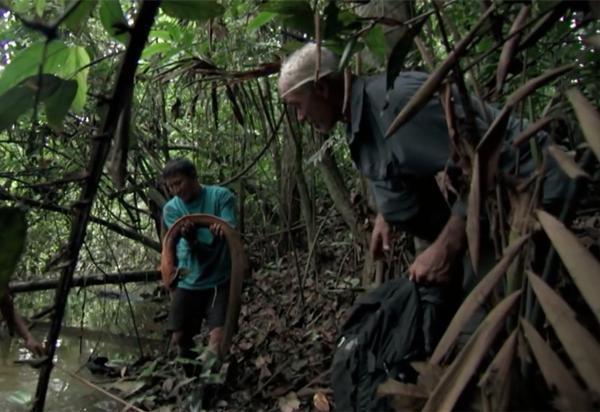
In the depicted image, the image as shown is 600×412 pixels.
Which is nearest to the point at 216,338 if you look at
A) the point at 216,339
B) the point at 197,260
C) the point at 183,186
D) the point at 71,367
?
the point at 216,339

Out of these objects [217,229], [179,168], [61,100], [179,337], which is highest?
[61,100]

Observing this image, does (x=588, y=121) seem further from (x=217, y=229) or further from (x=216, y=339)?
(x=216, y=339)

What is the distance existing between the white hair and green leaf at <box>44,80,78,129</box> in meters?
1.34

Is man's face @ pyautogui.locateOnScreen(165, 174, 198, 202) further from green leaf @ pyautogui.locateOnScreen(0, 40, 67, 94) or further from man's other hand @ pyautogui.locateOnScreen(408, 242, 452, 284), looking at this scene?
green leaf @ pyautogui.locateOnScreen(0, 40, 67, 94)

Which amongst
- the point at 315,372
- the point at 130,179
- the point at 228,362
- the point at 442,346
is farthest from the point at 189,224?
the point at 442,346

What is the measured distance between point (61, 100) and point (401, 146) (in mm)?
1254

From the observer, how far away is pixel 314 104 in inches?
87.6

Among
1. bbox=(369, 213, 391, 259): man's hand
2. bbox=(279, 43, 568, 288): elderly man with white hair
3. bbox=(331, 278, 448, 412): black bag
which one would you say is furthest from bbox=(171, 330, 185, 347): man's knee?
bbox=(331, 278, 448, 412): black bag

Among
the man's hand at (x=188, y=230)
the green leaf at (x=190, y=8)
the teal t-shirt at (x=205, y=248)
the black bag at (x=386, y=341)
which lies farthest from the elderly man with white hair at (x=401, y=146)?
the teal t-shirt at (x=205, y=248)

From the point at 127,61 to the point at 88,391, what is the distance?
4.19 metres

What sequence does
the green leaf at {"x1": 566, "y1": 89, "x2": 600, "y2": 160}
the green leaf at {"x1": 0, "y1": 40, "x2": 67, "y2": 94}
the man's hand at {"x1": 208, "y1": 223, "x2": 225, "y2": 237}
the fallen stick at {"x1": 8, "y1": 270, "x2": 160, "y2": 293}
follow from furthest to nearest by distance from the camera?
the fallen stick at {"x1": 8, "y1": 270, "x2": 160, "y2": 293}
the man's hand at {"x1": 208, "y1": 223, "x2": 225, "y2": 237}
the green leaf at {"x1": 566, "y1": 89, "x2": 600, "y2": 160}
the green leaf at {"x1": 0, "y1": 40, "x2": 67, "y2": 94}

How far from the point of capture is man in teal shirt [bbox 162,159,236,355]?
170 inches

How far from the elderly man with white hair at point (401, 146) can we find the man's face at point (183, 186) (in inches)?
81.8

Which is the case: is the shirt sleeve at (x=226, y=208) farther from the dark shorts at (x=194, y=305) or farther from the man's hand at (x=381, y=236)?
the man's hand at (x=381, y=236)
